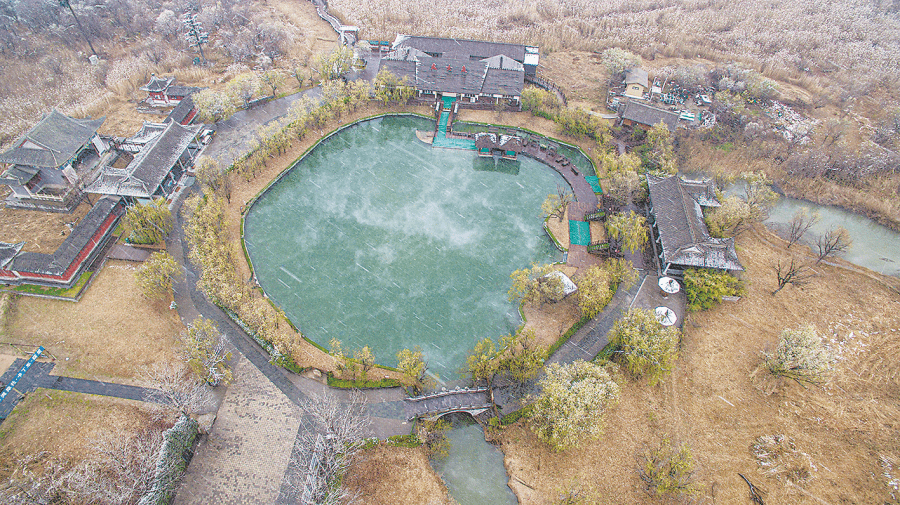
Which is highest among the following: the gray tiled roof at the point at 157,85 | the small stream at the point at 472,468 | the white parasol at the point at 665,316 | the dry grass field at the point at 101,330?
the gray tiled roof at the point at 157,85

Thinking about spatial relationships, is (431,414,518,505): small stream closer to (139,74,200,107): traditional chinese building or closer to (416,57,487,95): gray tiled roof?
(416,57,487,95): gray tiled roof

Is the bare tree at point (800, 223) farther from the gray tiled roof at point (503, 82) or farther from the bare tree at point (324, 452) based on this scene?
the bare tree at point (324, 452)

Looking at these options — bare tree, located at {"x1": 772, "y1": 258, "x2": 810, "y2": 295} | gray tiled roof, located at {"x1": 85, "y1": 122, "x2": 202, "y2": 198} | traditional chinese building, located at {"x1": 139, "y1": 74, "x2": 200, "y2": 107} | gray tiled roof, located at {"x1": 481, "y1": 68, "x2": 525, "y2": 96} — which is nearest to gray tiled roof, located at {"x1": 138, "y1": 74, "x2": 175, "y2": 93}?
traditional chinese building, located at {"x1": 139, "y1": 74, "x2": 200, "y2": 107}

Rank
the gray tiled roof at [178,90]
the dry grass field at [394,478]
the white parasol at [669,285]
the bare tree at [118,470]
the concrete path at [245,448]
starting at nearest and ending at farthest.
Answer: the bare tree at [118,470] < the concrete path at [245,448] < the dry grass field at [394,478] < the white parasol at [669,285] < the gray tiled roof at [178,90]

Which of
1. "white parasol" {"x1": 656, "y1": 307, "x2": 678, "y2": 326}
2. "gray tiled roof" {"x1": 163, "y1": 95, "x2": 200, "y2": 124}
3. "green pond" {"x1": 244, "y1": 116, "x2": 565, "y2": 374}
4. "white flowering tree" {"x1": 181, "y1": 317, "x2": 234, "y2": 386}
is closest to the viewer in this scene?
"white flowering tree" {"x1": 181, "y1": 317, "x2": 234, "y2": 386}

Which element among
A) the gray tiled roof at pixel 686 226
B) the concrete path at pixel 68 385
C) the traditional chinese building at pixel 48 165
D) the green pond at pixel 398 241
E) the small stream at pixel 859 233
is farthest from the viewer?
the small stream at pixel 859 233

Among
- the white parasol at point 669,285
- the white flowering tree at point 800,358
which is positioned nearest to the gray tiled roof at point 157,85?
the white parasol at point 669,285
